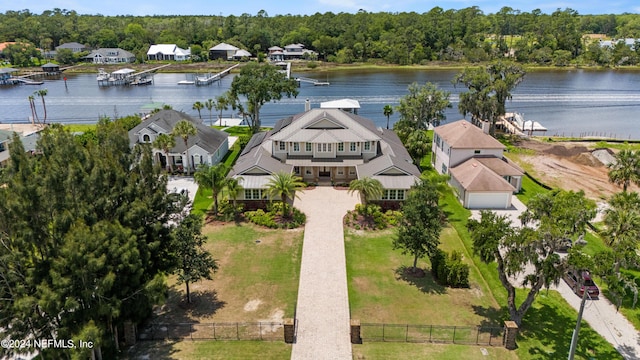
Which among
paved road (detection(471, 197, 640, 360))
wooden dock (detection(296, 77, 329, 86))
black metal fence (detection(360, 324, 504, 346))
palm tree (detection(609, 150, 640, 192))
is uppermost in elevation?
wooden dock (detection(296, 77, 329, 86))

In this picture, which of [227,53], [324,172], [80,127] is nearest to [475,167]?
[324,172]

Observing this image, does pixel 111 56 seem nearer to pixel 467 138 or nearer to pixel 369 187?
pixel 467 138

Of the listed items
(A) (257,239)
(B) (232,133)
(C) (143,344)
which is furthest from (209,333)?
(B) (232,133)

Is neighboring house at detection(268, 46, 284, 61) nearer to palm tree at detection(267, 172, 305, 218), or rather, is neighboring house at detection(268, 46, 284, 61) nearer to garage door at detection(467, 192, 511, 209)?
palm tree at detection(267, 172, 305, 218)

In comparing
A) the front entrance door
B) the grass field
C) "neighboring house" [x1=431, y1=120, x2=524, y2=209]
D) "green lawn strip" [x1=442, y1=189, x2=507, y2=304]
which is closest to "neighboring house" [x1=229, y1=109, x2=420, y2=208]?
the front entrance door

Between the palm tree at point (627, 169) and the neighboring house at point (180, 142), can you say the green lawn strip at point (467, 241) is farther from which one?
the neighboring house at point (180, 142)
